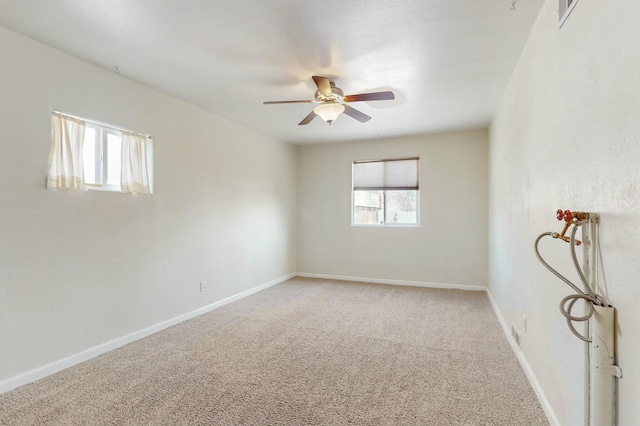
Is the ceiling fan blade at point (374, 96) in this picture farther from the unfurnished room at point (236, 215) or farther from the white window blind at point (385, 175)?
the white window blind at point (385, 175)

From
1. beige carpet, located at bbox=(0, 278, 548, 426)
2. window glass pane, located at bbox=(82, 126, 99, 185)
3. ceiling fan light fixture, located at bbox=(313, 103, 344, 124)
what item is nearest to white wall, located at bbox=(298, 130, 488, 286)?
beige carpet, located at bbox=(0, 278, 548, 426)

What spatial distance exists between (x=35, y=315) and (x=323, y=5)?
3.05 m

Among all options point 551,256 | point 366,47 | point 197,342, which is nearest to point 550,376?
point 551,256

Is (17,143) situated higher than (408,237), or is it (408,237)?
(17,143)

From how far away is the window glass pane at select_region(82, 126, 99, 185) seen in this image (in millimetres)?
2826

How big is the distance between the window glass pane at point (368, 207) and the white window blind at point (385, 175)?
115mm

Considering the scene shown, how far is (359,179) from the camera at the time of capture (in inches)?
231

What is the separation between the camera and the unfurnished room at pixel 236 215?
137 cm

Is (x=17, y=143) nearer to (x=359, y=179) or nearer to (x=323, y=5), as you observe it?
(x=323, y=5)

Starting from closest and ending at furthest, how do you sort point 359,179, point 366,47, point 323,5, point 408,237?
point 323,5, point 366,47, point 408,237, point 359,179

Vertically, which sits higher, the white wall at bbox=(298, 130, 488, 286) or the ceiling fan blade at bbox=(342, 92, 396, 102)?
the ceiling fan blade at bbox=(342, 92, 396, 102)

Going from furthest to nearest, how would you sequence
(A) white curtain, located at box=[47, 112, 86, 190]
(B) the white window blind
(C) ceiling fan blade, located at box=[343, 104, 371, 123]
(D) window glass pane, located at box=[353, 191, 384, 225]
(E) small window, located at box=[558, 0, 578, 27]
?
(D) window glass pane, located at box=[353, 191, 384, 225]
(B) the white window blind
(C) ceiling fan blade, located at box=[343, 104, 371, 123]
(A) white curtain, located at box=[47, 112, 86, 190]
(E) small window, located at box=[558, 0, 578, 27]

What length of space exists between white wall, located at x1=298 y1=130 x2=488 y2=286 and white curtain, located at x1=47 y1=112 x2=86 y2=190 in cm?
390

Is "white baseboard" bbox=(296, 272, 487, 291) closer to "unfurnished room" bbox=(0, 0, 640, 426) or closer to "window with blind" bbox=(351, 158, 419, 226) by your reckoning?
"unfurnished room" bbox=(0, 0, 640, 426)
